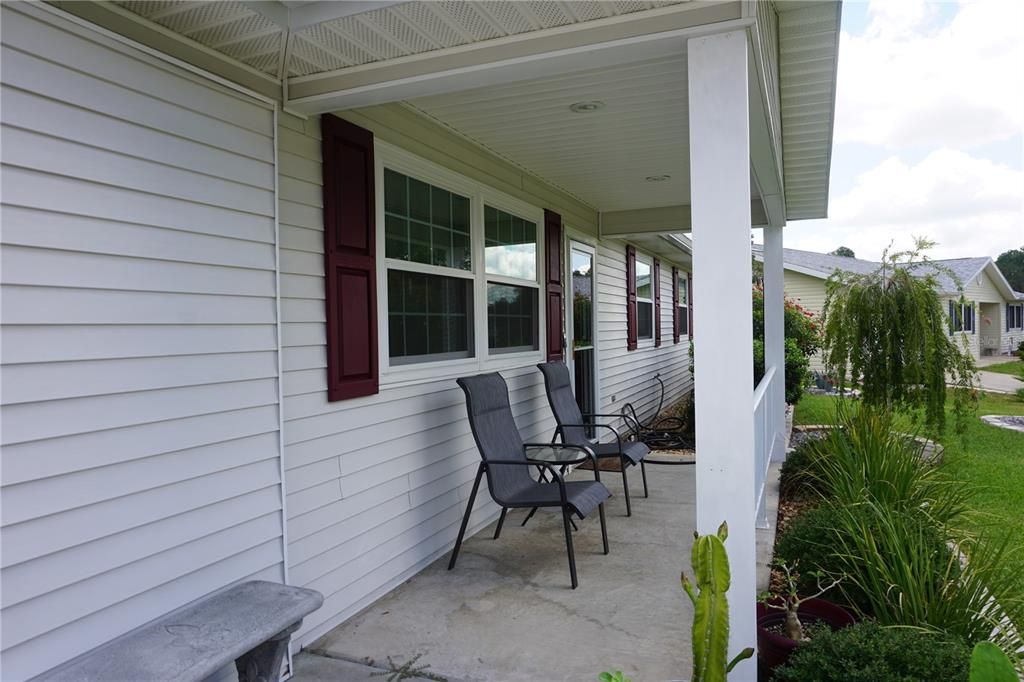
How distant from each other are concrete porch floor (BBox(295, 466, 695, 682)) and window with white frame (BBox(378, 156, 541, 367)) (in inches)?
49.3

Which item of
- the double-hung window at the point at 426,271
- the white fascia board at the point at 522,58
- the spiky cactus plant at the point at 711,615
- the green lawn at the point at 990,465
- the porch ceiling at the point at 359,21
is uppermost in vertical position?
the porch ceiling at the point at 359,21

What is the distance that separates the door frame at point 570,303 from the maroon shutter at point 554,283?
0.22 metres

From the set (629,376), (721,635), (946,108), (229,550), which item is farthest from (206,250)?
(946,108)

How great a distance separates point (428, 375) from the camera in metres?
3.86

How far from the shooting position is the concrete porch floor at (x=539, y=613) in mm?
2662

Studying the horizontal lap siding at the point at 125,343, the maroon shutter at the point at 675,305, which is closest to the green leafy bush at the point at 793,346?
the maroon shutter at the point at 675,305

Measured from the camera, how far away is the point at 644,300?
1002 centimetres

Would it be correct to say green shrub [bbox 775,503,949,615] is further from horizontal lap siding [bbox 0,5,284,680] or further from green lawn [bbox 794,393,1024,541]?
horizontal lap siding [bbox 0,5,284,680]

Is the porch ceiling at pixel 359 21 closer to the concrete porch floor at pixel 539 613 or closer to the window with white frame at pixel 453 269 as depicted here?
the window with white frame at pixel 453 269

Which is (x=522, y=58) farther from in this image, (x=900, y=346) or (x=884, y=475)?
(x=900, y=346)

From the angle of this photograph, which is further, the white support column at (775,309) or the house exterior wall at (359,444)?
the white support column at (775,309)

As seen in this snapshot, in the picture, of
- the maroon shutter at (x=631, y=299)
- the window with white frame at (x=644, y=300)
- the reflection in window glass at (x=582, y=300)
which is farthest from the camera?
the window with white frame at (x=644, y=300)

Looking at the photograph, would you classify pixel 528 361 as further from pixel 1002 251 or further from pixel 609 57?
pixel 1002 251

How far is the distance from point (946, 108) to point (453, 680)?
28.5m
